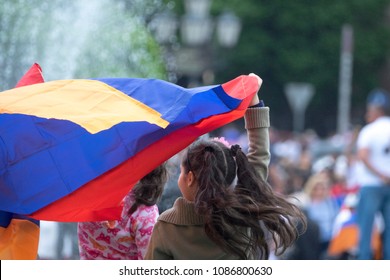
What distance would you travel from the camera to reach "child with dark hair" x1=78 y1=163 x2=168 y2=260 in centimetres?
468

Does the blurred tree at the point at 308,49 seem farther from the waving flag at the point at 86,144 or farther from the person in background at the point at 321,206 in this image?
the waving flag at the point at 86,144

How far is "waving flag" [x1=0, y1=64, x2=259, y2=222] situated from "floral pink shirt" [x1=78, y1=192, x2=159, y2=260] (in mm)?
238

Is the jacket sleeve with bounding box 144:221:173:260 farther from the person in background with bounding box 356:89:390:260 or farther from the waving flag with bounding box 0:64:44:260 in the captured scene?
the person in background with bounding box 356:89:390:260

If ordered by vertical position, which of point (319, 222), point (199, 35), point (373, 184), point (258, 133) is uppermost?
point (258, 133)

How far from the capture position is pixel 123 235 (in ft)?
15.4

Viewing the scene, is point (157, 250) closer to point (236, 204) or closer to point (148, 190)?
point (236, 204)

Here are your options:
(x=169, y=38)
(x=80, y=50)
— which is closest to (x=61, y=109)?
(x=80, y=50)

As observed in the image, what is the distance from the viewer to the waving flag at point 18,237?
14.6ft

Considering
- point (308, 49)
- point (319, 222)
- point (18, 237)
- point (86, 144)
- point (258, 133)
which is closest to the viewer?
point (86, 144)

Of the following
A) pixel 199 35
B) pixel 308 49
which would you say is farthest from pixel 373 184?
pixel 308 49

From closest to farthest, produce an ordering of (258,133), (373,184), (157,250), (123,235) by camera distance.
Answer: (157,250) < (258,133) < (123,235) < (373,184)

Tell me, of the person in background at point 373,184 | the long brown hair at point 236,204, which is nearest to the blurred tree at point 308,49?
the person in background at point 373,184

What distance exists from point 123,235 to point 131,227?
0.05 m

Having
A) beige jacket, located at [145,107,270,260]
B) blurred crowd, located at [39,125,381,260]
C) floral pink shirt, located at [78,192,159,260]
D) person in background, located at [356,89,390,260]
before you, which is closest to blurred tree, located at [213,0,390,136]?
blurred crowd, located at [39,125,381,260]
